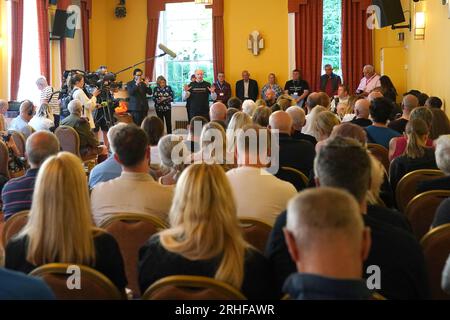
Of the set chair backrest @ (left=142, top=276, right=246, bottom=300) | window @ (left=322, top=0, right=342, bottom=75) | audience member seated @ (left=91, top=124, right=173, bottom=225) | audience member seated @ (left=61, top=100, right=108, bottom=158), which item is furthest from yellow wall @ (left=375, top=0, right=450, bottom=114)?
chair backrest @ (left=142, top=276, right=246, bottom=300)

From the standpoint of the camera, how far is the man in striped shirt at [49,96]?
11047mm

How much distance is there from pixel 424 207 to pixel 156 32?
12.2m

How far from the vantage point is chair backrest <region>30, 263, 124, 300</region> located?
2.28 metres

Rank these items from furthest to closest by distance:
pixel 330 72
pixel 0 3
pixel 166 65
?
pixel 166 65
pixel 330 72
pixel 0 3

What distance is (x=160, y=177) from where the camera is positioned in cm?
445

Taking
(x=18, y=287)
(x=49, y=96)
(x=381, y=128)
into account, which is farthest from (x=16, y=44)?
(x=18, y=287)

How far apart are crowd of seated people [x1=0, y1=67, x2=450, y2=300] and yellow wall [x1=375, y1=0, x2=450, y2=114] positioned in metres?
4.47

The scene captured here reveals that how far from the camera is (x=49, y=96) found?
11.2m

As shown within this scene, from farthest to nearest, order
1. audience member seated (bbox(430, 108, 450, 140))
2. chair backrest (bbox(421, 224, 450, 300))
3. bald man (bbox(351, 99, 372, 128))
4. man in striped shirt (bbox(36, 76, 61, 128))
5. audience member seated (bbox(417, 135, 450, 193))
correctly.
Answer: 1. man in striped shirt (bbox(36, 76, 61, 128))
2. bald man (bbox(351, 99, 372, 128))
3. audience member seated (bbox(430, 108, 450, 140))
4. audience member seated (bbox(417, 135, 450, 193))
5. chair backrest (bbox(421, 224, 450, 300))

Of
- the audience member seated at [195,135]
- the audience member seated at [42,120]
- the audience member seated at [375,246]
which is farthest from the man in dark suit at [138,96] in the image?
the audience member seated at [375,246]

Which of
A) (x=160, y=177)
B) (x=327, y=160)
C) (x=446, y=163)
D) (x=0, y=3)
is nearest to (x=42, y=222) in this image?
(x=327, y=160)

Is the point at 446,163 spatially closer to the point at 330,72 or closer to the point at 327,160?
the point at 327,160

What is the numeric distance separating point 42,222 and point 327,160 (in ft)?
3.84

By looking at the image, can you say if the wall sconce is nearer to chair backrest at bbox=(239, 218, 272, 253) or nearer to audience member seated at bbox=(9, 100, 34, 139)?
audience member seated at bbox=(9, 100, 34, 139)
